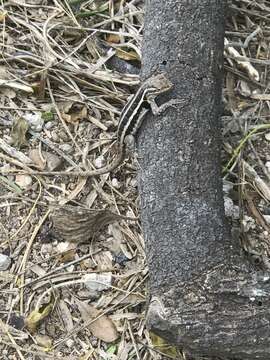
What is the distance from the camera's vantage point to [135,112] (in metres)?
3.63

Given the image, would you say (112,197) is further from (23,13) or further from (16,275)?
(23,13)

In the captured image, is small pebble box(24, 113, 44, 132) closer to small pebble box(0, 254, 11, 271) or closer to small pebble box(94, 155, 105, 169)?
small pebble box(94, 155, 105, 169)

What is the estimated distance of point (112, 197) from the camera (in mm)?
3803

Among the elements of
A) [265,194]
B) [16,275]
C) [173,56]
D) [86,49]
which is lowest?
[16,275]

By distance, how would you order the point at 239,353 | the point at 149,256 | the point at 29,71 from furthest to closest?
the point at 29,71 → the point at 149,256 → the point at 239,353

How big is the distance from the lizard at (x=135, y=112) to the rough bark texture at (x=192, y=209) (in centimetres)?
5

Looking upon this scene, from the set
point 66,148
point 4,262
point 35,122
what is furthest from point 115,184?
point 4,262

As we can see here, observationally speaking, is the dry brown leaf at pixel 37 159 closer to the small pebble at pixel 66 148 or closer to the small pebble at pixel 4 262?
the small pebble at pixel 66 148

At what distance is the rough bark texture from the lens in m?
3.06

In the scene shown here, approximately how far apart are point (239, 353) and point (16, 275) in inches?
45.0

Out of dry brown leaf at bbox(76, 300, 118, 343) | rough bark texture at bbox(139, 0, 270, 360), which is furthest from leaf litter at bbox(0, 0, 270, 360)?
rough bark texture at bbox(139, 0, 270, 360)

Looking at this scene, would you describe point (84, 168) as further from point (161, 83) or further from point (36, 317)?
point (36, 317)

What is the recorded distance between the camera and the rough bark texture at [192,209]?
3057 mm

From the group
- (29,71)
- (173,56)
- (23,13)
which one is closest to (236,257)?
(173,56)
